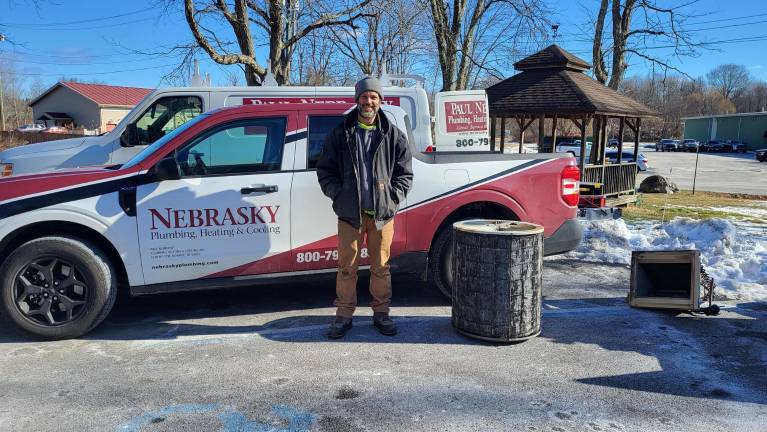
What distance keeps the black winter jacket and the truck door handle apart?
578mm

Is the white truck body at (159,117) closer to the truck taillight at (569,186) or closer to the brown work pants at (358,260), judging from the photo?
the truck taillight at (569,186)

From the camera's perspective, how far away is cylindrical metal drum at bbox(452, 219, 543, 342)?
4102mm

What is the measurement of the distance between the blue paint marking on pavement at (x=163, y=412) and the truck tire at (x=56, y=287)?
1.47 metres

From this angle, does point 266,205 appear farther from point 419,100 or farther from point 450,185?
point 419,100

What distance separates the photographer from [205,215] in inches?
174

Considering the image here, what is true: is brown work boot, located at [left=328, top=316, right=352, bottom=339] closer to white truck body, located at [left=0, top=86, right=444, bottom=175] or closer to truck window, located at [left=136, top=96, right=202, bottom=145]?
white truck body, located at [left=0, top=86, right=444, bottom=175]

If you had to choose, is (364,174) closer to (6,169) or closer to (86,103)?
(6,169)

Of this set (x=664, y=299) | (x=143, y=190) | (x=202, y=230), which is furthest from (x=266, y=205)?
(x=664, y=299)

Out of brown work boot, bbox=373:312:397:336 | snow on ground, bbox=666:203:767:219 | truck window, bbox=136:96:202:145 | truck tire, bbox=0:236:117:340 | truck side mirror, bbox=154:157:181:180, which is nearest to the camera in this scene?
truck tire, bbox=0:236:117:340

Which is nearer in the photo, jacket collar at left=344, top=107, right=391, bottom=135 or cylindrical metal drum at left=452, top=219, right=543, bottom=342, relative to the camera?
cylindrical metal drum at left=452, top=219, right=543, bottom=342

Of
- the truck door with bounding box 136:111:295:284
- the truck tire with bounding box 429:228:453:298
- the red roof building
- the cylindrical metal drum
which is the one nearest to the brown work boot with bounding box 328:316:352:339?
the truck door with bounding box 136:111:295:284

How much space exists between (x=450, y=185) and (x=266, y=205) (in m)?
1.66

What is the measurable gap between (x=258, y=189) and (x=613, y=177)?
12469mm

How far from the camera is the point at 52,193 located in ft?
13.7
